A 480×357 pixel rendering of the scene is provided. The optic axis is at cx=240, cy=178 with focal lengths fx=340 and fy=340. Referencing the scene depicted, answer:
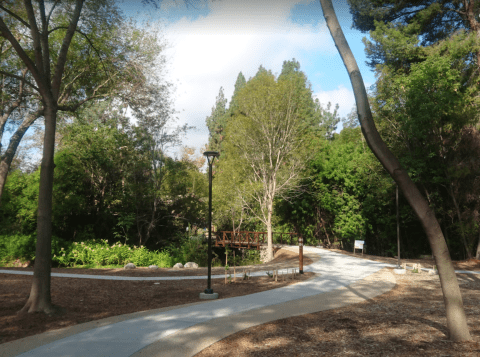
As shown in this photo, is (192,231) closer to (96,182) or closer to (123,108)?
(96,182)

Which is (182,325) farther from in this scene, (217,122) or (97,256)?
(217,122)

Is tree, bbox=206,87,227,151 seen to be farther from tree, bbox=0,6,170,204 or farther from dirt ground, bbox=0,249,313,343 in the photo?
dirt ground, bbox=0,249,313,343

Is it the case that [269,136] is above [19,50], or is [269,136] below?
above

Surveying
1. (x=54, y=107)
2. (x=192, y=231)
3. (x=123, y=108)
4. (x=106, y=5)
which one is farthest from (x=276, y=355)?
(x=123, y=108)

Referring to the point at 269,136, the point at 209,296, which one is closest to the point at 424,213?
the point at 209,296

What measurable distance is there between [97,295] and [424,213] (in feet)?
23.4

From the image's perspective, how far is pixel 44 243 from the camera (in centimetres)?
654

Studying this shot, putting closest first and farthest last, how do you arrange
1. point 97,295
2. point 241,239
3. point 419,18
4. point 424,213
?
point 424,213
point 97,295
point 419,18
point 241,239

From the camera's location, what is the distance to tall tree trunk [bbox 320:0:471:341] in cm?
444

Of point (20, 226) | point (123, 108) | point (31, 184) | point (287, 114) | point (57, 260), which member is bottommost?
point (57, 260)

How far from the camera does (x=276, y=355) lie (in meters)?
4.14

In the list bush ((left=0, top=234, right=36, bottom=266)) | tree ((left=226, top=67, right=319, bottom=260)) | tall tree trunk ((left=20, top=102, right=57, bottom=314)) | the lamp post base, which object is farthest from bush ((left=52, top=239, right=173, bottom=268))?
tall tree trunk ((left=20, top=102, right=57, bottom=314))

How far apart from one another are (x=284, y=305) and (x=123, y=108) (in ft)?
64.7

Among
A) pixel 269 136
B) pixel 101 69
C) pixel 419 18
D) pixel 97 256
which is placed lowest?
pixel 97 256
